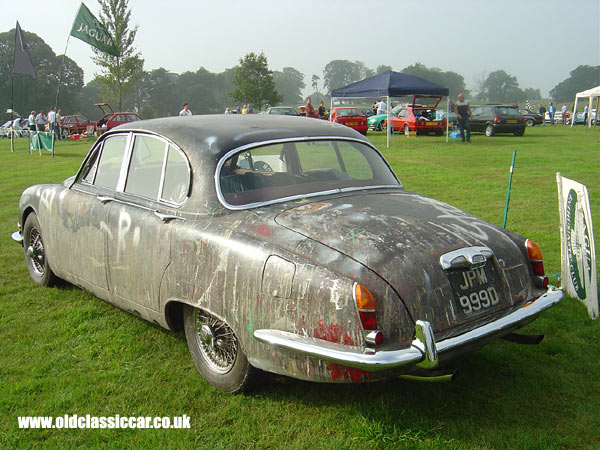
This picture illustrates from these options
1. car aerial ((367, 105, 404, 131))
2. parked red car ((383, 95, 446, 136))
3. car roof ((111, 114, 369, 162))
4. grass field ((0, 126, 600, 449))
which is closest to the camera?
grass field ((0, 126, 600, 449))

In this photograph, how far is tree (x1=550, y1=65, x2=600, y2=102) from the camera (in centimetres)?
15100

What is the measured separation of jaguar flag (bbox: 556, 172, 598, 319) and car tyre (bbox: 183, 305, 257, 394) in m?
2.93

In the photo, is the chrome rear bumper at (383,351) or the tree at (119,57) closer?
the chrome rear bumper at (383,351)

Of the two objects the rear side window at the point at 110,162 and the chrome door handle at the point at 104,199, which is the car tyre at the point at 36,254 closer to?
the rear side window at the point at 110,162

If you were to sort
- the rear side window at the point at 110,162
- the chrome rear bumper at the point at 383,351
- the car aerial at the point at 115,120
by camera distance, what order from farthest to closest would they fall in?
the car aerial at the point at 115,120 → the rear side window at the point at 110,162 → the chrome rear bumper at the point at 383,351

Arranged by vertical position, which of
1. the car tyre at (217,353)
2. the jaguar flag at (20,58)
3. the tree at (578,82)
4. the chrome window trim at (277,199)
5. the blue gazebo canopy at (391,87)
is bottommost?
the car tyre at (217,353)

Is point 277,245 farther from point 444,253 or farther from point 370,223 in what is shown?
point 444,253

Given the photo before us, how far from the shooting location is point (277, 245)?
9.91 feet

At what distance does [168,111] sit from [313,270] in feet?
408

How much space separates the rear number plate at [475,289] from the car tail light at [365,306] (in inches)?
21.6

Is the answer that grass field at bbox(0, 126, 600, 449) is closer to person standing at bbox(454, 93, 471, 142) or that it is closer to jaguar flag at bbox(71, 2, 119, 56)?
jaguar flag at bbox(71, 2, 119, 56)

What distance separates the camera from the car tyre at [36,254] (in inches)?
208

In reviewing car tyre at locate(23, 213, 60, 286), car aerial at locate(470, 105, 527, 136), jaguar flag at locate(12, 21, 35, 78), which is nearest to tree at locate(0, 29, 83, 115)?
jaguar flag at locate(12, 21, 35, 78)

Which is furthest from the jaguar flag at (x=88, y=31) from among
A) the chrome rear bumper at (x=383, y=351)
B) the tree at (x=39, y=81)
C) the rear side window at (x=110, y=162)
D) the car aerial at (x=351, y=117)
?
the tree at (x=39, y=81)
